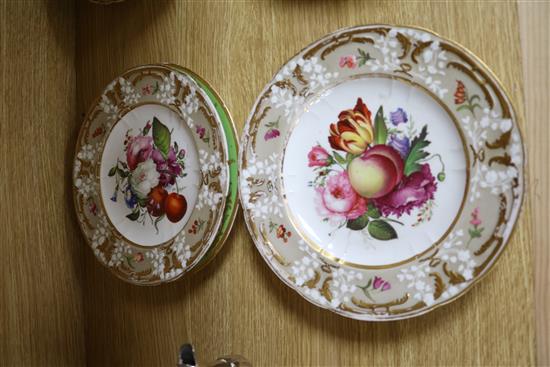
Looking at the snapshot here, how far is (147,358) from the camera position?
1168mm

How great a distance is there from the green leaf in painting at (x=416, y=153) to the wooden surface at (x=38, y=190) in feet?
2.51

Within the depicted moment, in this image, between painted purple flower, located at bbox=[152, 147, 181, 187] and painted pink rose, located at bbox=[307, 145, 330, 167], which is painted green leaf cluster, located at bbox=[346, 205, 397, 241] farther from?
painted purple flower, located at bbox=[152, 147, 181, 187]

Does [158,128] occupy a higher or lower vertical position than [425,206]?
higher

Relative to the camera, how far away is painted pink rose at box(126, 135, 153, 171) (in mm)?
1125

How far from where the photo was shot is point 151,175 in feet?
3.66

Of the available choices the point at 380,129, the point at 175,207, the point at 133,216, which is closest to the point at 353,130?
the point at 380,129

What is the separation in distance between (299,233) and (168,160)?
315 millimetres

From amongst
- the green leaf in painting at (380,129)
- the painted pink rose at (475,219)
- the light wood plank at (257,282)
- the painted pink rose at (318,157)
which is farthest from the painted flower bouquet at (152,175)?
the painted pink rose at (475,219)

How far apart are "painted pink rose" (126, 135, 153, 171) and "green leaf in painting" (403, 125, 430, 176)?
1.67ft

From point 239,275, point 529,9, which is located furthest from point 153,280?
point 529,9

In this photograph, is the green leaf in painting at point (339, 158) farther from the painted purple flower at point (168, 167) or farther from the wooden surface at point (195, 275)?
the painted purple flower at point (168, 167)

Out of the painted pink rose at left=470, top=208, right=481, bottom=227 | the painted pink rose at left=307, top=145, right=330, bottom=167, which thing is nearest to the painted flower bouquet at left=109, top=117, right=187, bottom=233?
the painted pink rose at left=307, top=145, right=330, bottom=167

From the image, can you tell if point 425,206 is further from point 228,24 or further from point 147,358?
point 147,358

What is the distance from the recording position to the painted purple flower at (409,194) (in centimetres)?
86
